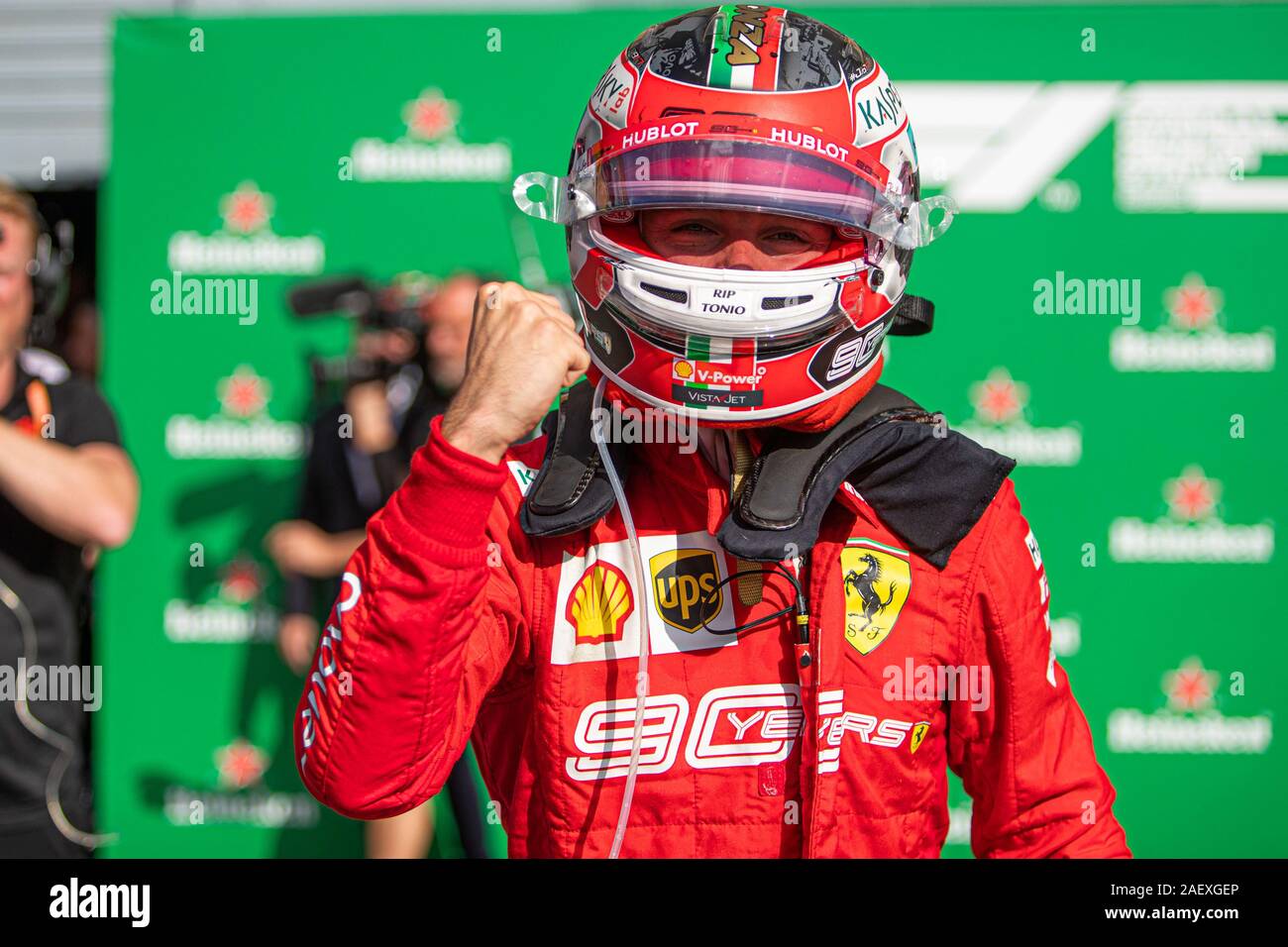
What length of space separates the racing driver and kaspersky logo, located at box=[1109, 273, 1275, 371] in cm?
277

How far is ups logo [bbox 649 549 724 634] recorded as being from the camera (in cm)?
190

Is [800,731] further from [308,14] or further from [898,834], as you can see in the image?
[308,14]

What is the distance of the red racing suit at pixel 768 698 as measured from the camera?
71.7 inches

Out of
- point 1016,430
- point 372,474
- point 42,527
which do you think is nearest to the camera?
point 42,527

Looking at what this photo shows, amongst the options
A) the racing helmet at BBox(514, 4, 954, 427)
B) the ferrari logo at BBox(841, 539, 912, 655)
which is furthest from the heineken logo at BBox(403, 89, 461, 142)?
the ferrari logo at BBox(841, 539, 912, 655)

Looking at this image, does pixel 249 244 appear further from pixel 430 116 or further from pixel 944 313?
pixel 944 313

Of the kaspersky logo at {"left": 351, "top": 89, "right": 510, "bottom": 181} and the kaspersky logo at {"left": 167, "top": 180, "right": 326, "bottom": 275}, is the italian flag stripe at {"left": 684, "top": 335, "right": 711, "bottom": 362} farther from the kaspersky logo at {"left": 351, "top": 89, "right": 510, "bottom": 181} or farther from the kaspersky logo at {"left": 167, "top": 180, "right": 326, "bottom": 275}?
the kaspersky logo at {"left": 167, "top": 180, "right": 326, "bottom": 275}

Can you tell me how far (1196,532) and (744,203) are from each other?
10.5ft

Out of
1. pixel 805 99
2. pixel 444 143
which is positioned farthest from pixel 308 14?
pixel 805 99

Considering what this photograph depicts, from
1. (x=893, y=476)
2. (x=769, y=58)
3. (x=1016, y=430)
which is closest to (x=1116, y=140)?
(x=1016, y=430)

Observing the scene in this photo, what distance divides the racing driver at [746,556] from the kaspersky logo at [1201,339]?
2.77 metres

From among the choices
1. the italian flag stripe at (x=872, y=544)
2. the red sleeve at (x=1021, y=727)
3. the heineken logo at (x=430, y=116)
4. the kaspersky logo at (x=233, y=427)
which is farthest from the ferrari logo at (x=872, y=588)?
the kaspersky logo at (x=233, y=427)

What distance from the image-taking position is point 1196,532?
4344 millimetres

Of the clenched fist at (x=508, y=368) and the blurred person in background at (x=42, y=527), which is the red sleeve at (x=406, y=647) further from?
the blurred person in background at (x=42, y=527)
